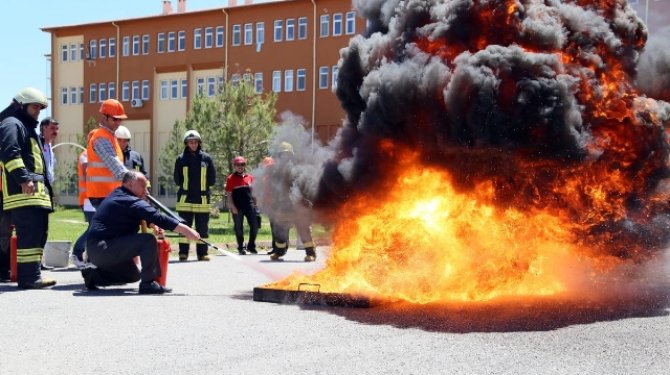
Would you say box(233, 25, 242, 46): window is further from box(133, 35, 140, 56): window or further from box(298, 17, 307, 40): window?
box(133, 35, 140, 56): window

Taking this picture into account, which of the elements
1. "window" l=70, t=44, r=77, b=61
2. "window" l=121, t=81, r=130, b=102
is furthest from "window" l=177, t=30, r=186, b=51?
"window" l=70, t=44, r=77, b=61

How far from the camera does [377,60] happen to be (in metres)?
8.73

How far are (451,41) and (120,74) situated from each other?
54.8 meters

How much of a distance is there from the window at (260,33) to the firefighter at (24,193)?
1733 inches

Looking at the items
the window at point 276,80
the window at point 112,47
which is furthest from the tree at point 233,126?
the window at point 112,47

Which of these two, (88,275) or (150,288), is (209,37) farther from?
(150,288)

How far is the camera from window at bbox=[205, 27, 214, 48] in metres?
54.8

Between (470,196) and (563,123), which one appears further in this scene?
(470,196)

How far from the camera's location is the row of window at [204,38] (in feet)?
162

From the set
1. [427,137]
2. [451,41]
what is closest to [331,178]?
[427,137]

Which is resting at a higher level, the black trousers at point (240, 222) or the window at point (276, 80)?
the window at point (276, 80)

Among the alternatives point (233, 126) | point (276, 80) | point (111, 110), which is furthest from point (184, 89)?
point (111, 110)

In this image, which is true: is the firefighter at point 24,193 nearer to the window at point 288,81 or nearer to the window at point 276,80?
the window at point 288,81

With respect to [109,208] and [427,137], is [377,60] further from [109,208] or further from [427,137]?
[109,208]
